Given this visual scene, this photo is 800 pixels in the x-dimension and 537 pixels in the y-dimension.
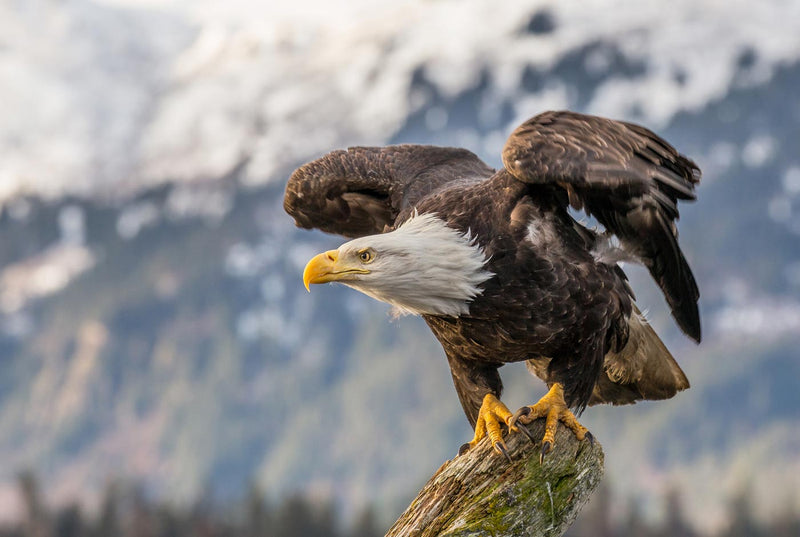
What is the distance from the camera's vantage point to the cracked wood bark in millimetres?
5547

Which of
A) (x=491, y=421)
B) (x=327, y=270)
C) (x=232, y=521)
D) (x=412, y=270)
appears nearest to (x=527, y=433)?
(x=491, y=421)

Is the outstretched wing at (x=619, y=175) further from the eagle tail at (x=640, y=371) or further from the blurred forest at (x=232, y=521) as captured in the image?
the blurred forest at (x=232, y=521)

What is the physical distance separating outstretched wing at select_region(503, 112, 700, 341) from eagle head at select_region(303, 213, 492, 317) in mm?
649

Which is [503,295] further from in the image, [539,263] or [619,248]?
[619,248]

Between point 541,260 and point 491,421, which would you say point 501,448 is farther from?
point 541,260

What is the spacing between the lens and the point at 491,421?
21.0 ft

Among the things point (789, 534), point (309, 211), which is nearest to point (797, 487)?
point (789, 534)

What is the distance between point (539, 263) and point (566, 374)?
852 mm

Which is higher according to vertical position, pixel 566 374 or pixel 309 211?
pixel 309 211

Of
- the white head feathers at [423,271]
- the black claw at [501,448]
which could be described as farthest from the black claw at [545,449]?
the white head feathers at [423,271]

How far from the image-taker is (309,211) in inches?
348

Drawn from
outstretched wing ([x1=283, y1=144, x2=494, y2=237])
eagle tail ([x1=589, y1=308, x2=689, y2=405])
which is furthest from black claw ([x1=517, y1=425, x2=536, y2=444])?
outstretched wing ([x1=283, y1=144, x2=494, y2=237])

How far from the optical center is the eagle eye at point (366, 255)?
6.02m

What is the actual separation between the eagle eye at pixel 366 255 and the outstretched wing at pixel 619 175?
1036mm
